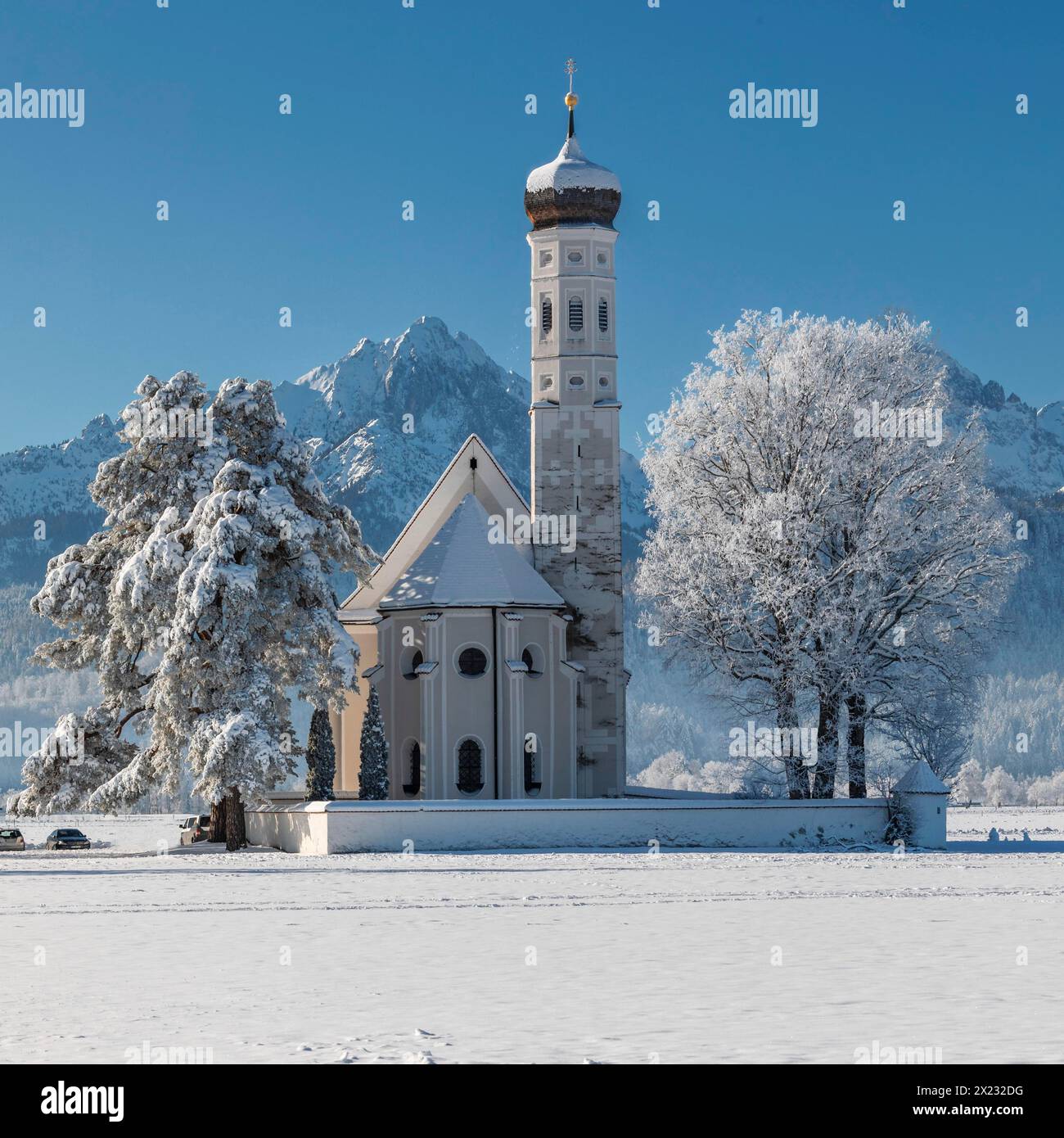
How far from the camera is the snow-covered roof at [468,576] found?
5275cm

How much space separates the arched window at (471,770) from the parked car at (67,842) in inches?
501

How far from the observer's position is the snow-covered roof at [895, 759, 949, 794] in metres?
45.4

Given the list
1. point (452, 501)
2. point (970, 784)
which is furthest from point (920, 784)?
point (970, 784)

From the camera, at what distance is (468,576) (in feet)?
175

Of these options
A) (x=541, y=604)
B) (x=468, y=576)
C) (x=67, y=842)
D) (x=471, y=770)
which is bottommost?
(x=67, y=842)

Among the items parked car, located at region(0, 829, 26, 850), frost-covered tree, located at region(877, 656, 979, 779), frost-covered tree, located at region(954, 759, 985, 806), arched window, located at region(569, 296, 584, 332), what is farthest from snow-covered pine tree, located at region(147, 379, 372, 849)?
frost-covered tree, located at region(954, 759, 985, 806)

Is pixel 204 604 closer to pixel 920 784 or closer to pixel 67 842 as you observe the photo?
pixel 67 842

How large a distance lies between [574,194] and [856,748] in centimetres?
2067

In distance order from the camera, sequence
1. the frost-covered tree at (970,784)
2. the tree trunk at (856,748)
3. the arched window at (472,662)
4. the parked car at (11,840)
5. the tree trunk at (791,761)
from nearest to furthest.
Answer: the tree trunk at (791,761), the tree trunk at (856,748), the arched window at (472,662), the parked car at (11,840), the frost-covered tree at (970,784)

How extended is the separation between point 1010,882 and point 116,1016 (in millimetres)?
22013

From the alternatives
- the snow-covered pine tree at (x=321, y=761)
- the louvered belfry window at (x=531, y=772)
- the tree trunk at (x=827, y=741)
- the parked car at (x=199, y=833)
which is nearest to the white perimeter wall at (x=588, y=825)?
the tree trunk at (x=827, y=741)

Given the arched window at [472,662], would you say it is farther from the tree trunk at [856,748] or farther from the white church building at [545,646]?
the tree trunk at [856,748]

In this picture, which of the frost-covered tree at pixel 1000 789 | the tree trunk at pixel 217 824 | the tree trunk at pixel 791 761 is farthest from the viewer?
the frost-covered tree at pixel 1000 789

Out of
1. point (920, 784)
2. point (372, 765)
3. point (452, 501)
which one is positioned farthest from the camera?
point (452, 501)
